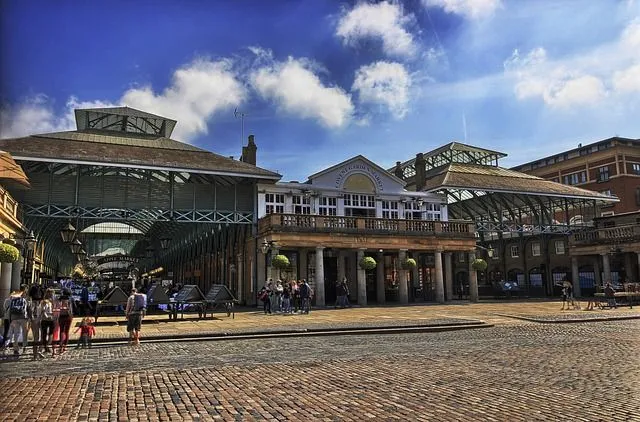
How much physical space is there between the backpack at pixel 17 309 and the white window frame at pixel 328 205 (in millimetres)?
22626

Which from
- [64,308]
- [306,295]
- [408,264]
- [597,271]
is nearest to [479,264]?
[408,264]

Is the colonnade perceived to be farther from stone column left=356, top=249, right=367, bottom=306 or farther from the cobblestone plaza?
the cobblestone plaza

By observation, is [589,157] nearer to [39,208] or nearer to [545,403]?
[39,208]

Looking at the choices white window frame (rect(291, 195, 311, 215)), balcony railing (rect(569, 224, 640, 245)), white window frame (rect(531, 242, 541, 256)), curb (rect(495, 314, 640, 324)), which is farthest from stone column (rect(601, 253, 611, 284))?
white window frame (rect(291, 195, 311, 215))

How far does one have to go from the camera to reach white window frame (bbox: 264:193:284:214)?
32562 millimetres

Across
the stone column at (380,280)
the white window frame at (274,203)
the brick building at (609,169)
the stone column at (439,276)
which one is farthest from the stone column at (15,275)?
the brick building at (609,169)

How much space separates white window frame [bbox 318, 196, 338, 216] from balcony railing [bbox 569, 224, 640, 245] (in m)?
22.5

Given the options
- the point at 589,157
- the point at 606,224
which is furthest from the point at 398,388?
the point at 589,157

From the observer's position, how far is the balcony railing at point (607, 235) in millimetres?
39375

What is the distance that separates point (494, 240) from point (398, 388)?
51033 mm

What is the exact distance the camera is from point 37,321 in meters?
13.1

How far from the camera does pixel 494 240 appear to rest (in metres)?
56.1

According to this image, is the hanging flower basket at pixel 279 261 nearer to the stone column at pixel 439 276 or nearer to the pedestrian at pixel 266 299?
the pedestrian at pixel 266 299

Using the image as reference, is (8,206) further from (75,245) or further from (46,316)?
(46,316)
